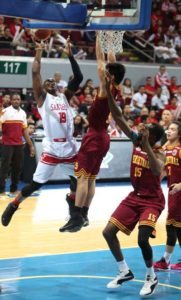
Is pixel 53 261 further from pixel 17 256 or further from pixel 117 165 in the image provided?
pixel 117 165

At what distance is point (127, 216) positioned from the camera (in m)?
7.57

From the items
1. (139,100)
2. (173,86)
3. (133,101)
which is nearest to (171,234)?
(133,101)

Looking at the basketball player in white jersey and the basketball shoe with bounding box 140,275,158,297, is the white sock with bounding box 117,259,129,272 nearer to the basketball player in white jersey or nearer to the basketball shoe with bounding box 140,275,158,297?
the basketball shoe with bounding box 140,275,158,297

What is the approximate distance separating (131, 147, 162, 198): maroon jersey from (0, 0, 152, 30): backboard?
4.70 ft

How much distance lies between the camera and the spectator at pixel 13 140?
13969 millimetres

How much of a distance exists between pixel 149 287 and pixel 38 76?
2.70 meters

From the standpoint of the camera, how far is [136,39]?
2267 cm

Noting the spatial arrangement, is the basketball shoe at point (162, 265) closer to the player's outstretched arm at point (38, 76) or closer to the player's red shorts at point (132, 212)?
the player's red shorts at point (132, 212)

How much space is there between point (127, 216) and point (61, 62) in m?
12.9

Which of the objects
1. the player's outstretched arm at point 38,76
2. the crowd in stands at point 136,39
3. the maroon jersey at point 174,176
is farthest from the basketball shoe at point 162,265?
the crowd in stands at point 136,39

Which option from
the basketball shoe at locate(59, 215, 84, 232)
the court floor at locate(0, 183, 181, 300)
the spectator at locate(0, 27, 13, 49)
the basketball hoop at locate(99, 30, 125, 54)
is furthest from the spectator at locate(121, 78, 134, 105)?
the basketball shoe at locate(59, 215, 84, 232)

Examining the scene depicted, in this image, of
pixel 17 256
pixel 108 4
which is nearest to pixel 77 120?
pixel 17 256

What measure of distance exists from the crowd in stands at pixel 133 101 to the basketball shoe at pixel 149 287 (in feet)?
26.9

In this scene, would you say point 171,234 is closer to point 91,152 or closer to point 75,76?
point 91,152
